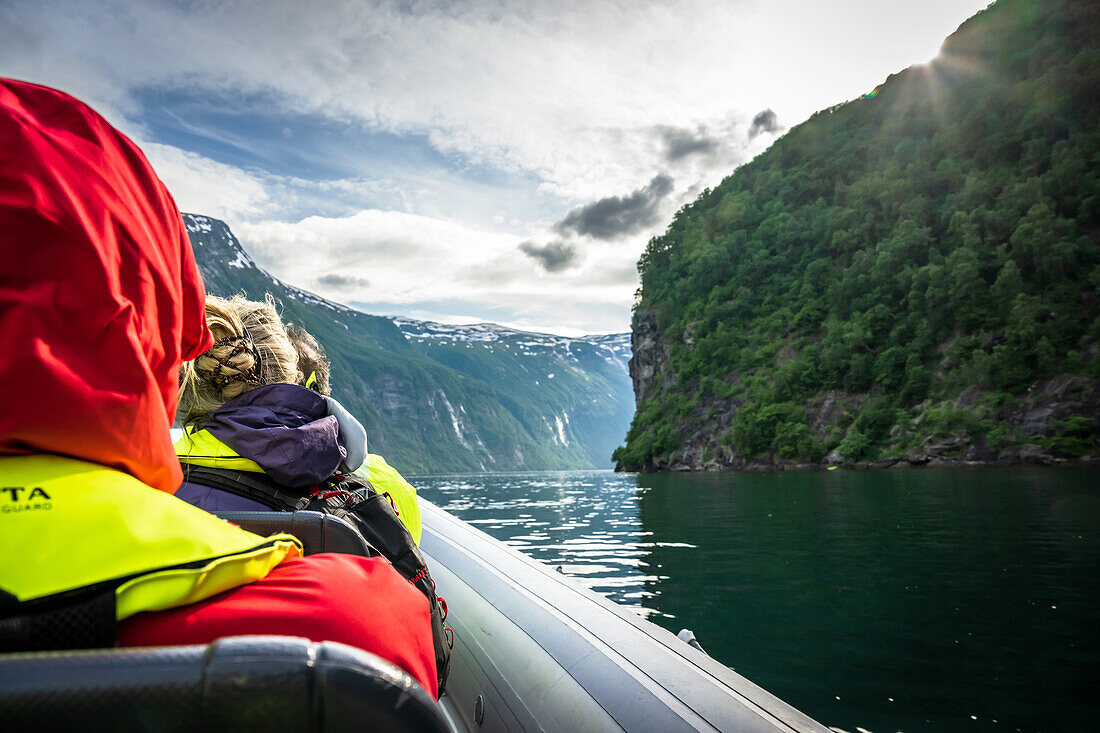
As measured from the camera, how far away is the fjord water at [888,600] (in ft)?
14.3

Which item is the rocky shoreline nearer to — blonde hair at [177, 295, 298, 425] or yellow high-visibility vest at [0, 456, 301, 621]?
blonde hair at [177, 295, 298, 425]

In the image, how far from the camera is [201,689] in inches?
23.8

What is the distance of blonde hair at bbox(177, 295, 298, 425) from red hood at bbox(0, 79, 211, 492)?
1.10 metres

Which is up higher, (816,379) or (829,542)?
(816,379)

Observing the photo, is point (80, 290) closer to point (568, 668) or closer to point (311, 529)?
point (311, 529)

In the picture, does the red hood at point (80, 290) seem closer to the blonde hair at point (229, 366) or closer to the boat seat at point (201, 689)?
the boat seat at point (201, 689)

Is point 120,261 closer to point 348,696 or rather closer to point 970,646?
→ point 348,696

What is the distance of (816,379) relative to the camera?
55.6 meters

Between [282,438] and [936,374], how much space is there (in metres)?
55.1

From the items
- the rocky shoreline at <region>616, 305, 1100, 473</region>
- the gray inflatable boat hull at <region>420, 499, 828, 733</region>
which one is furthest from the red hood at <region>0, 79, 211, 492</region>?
the rocky shoreline at <region>616, 305, 1100, 473</region>

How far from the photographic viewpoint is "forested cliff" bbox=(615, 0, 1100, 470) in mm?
41844

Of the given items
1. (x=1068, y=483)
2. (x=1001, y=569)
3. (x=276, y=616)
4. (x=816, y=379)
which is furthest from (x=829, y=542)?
(x=816, y=379)

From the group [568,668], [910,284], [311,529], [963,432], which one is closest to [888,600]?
[568,668]

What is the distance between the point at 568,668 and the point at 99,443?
1525 millimetres
